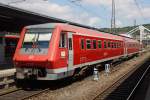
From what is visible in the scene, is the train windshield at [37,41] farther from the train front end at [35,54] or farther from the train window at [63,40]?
the train window at [63,40]

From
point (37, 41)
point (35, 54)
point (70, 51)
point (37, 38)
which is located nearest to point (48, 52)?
point (35, 54)

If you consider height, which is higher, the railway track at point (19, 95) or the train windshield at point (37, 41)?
the train windshield at point (37, 41)

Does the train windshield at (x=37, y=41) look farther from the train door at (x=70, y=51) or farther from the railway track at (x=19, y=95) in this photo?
the railway track at (x=19, y=95)

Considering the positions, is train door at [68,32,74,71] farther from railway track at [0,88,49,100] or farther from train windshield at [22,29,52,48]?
railway track at [0,88,49,100]

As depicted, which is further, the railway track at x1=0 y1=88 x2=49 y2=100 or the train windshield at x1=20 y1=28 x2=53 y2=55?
the train windshield at x1=20 y1=28 x2=53 y2=55

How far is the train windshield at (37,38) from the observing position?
14781mm

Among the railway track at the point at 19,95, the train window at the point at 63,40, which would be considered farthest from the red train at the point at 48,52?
the railway track at the point at 19,95

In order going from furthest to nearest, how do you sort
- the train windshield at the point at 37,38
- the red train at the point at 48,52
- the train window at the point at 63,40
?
the train window at the point at 63,40
the train windshield at the point at 37,38
the red train at the point at 48,52

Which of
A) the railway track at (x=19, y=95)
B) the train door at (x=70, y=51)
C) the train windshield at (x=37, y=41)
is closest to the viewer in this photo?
the railway track at (x=19, y=95)

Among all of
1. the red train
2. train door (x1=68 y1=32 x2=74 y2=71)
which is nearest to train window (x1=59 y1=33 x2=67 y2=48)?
the red train

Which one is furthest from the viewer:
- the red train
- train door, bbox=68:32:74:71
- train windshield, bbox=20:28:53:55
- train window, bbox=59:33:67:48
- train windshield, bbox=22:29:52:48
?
train door, bbox=68:32:74:71

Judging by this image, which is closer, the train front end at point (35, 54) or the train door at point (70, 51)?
the train front end at point (35, 54)

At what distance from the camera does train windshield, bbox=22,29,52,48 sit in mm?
14781

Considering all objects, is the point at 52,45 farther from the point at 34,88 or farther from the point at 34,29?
the point at 34,88
